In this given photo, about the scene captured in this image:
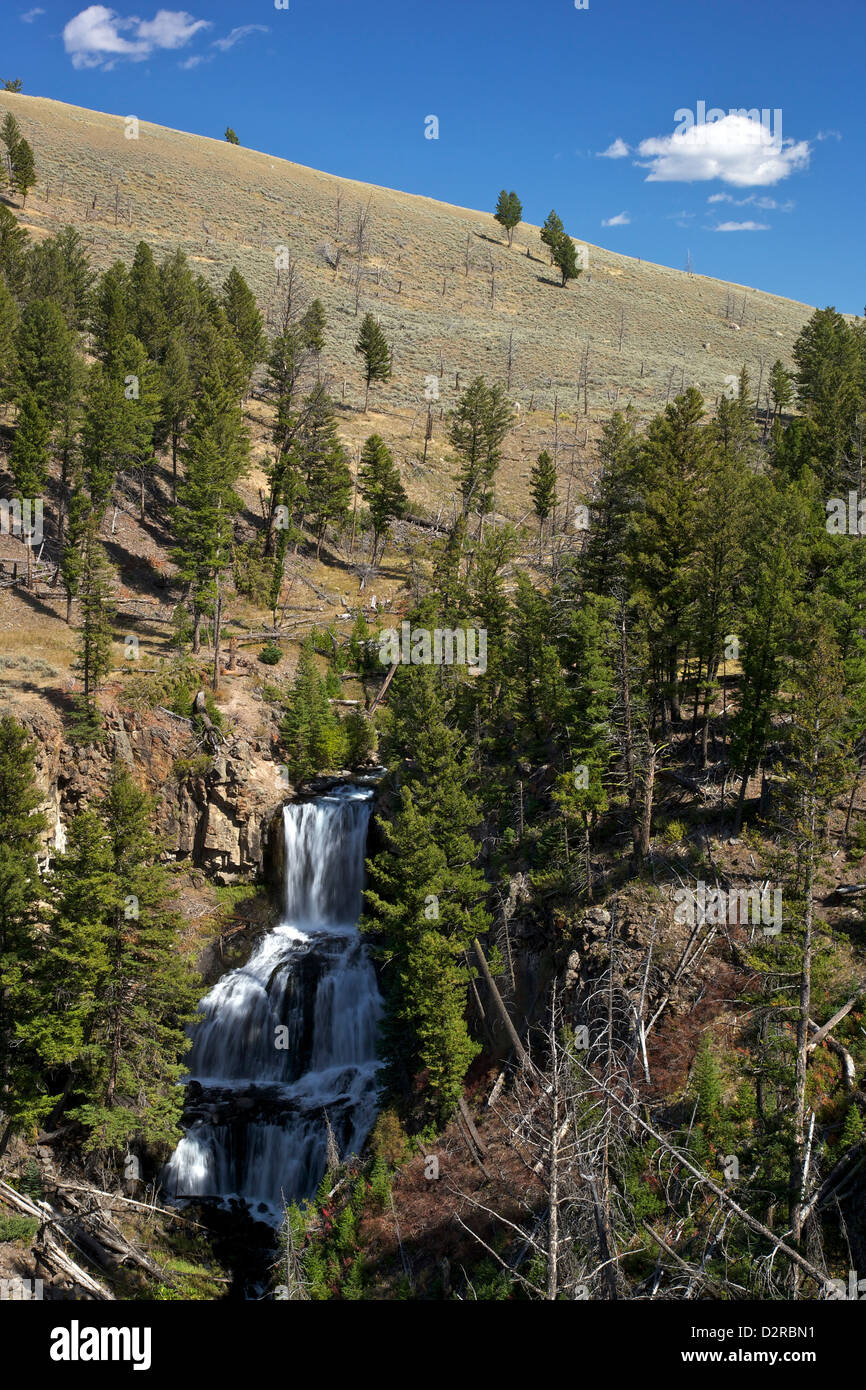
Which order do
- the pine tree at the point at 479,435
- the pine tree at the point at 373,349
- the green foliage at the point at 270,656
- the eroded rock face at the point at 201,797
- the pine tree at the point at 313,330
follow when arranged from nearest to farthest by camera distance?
the eroded rock face at the point at 201,797
the green foliage at the point at 270,656
the pine tree at the point at 313,330
the pine tree at the point at 479,435
the pine tree at the point at 373,349

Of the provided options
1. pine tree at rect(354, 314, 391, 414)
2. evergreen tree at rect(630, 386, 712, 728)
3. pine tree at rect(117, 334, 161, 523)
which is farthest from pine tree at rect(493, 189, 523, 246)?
evergreen tree at rect(630, 386, 712, 728)

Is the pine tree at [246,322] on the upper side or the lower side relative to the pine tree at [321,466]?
upper

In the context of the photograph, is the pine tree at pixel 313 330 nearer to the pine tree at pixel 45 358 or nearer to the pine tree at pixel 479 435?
the pine tree at pixel 479 435

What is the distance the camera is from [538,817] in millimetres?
37688

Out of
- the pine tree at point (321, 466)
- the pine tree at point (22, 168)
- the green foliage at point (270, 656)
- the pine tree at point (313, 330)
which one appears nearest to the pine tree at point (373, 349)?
the pine tree at point (313, 330)

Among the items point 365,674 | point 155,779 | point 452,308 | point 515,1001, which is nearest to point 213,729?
point 155,779

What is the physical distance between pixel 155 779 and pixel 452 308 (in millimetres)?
101428

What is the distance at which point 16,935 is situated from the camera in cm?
2827

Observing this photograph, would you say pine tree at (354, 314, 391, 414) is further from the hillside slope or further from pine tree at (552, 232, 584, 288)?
pine tree at (552, 232, 584, 288)

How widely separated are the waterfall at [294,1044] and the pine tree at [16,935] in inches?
226

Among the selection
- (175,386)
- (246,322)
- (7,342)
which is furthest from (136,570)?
(246,322)

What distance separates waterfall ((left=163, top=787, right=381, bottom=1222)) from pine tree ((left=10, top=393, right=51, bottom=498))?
85.3ft

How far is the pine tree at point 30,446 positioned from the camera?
48812mm

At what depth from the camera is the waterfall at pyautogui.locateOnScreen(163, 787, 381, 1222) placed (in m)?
30.3
